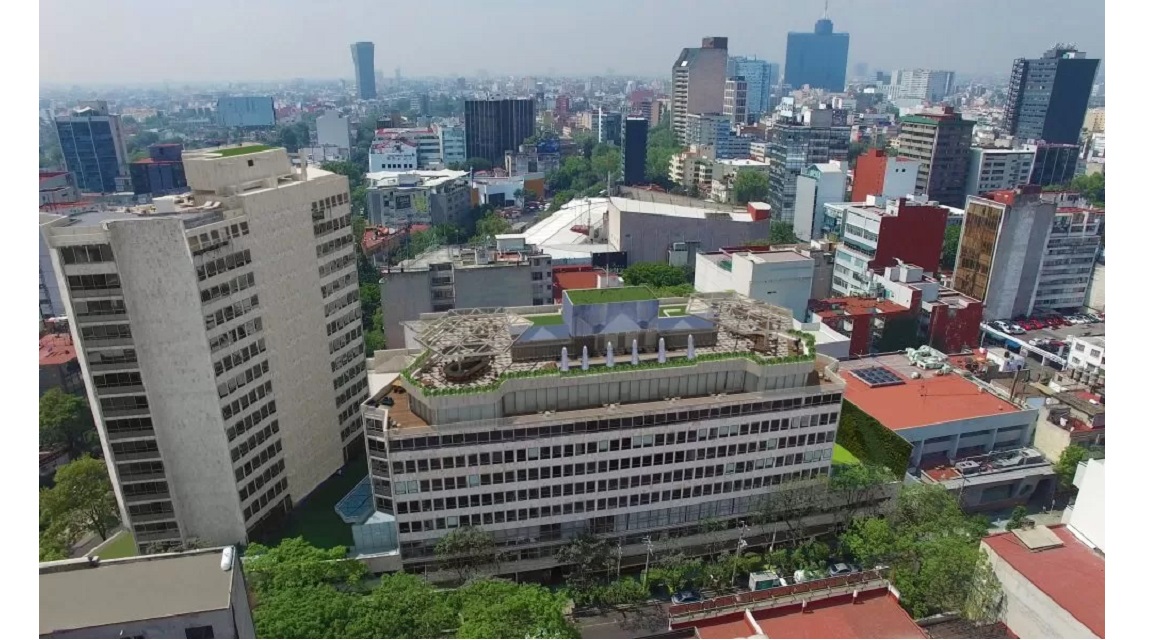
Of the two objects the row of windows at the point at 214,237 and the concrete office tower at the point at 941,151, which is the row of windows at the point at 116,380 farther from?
the concrete office tower at the point at 941,151

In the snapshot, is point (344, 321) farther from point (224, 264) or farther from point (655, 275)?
point (655, 275)

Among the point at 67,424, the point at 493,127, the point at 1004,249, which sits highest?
the point at 493,127

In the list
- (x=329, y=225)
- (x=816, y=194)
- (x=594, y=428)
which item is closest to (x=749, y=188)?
(x=816, y=194)

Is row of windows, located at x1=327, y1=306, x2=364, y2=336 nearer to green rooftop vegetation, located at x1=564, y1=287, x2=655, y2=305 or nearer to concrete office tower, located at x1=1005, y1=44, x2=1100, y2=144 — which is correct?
green rooftop vegetation, located at x1=564, y1=287, x2=655, y2=305

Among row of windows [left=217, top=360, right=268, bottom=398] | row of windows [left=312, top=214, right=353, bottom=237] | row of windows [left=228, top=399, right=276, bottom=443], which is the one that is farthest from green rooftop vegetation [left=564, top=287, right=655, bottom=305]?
row of windows [left=228, top=399, right=276, bottom=443]

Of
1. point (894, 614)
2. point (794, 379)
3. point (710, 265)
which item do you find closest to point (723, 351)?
point (794, 379)

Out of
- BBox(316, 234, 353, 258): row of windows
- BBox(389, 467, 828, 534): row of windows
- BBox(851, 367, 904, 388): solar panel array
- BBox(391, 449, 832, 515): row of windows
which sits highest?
BBox(316, 234, 353, 258): row of windows
